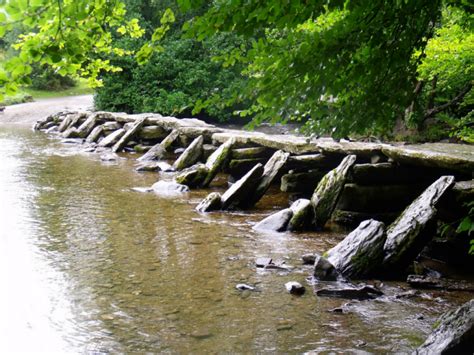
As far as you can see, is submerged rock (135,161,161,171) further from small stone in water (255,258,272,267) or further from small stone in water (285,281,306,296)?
small stone in water (285,281,306,296)

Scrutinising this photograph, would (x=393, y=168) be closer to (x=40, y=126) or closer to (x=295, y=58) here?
(x=295, y=58)

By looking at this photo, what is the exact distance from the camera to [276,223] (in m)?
7.41

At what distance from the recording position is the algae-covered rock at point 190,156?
509 inches

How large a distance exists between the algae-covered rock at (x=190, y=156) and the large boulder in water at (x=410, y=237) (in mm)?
7819

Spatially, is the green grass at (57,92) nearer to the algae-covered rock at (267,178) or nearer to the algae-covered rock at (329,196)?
the algae-covered rock at (267,178)

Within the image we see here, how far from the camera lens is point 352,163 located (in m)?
7.65

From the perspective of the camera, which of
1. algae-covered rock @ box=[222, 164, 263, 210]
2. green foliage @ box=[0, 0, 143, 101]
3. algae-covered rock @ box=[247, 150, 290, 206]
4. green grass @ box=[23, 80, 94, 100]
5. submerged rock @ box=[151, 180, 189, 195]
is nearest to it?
green foliage @ box=[0, 0, 143, 101]

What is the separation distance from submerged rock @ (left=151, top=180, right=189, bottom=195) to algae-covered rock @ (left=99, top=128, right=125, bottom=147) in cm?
723

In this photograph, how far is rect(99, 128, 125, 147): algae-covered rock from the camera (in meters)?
17.2

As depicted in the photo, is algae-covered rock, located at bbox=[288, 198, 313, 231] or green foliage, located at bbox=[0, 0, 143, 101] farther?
algae-covered rock, located at bbox=[288, 198, 313, 231]

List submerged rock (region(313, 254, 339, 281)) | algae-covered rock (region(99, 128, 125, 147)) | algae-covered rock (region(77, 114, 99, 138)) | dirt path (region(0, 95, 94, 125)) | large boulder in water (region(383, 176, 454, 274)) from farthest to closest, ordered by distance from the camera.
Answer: dirt path (region(0, 95, 94, 125)), algae-covered rock (region(77, 114, 99, 138)), algae-covered rock (region(99, 128, 125, 147)), large boulder in water (region(383, 176, 454, 274)), submerged rock (region(313, 254, 339, 281))

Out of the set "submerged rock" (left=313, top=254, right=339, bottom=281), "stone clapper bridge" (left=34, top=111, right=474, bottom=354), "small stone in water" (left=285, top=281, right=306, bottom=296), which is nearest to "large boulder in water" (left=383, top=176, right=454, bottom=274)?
"stone clapper bridge" (left=34, top=111, right=474, bottom=354)

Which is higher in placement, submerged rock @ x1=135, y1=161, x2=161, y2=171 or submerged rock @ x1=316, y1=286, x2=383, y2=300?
submerged rock @ x1=316, y1=286, x2=383, y2=300

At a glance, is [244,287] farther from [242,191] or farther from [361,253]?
[242,191]
